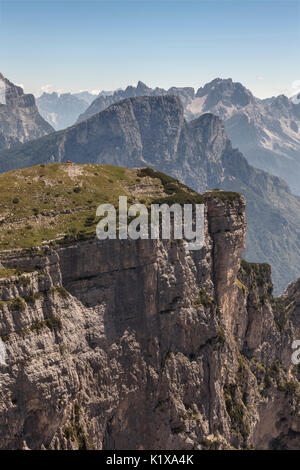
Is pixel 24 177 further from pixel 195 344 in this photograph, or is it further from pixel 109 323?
pixel 195 344

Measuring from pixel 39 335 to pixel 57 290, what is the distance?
10518 mm

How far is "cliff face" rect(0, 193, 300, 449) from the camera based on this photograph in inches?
3445

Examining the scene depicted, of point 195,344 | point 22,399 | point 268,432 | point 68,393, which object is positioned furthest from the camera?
point 268,432

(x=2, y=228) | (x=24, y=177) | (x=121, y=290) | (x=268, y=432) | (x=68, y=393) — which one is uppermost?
(x=24, y=177)

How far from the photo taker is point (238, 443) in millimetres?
118938

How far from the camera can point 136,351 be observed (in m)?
107

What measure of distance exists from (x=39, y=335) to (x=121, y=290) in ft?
77.0

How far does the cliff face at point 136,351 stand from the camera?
287ft

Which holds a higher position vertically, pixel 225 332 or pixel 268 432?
pixel 225 332

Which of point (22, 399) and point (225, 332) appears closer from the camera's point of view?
point (22, 399)

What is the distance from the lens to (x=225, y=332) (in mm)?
124500

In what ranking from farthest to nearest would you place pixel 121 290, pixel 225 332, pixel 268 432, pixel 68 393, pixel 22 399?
pixel 268 432 → pixel 225 332 → pixel 121 290 → pixel 68 393 → pixel 22 399
